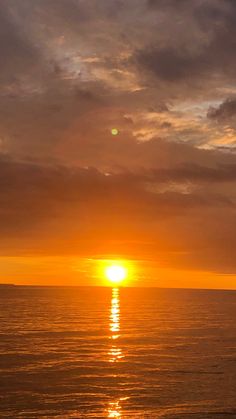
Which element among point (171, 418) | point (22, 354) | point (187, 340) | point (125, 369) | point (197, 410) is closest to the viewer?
point (171, 418)

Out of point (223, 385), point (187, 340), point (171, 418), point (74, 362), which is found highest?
point (187, 340)

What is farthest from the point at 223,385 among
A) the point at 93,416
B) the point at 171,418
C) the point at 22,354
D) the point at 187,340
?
the point at 187,340

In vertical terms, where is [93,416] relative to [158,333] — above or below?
below

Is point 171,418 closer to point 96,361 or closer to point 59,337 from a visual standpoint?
point 96,361

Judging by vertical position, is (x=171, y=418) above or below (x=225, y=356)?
below

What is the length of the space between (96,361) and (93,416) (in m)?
20.4

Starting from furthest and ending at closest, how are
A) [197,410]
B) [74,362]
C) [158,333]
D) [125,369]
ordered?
[158,333]
[74,362]
[125,369]
[197,410]

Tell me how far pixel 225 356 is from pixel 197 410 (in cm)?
2379

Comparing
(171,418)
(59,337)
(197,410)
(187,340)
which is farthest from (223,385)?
(59,337)

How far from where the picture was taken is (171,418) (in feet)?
96.4

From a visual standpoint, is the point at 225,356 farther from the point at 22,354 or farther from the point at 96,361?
the point at 22,354

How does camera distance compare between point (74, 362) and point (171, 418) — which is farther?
point (74, 362)

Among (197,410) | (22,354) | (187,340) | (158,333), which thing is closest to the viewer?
(197,410)

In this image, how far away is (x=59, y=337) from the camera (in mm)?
69750
